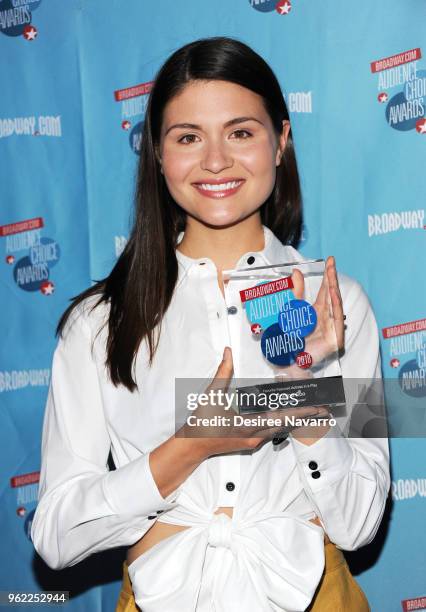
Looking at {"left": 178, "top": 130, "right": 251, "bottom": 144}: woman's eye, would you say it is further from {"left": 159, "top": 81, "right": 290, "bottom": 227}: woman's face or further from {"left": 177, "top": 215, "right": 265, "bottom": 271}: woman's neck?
{"left": 177, "top": 215, "right": 265, "bottom": 271}: woman's neck

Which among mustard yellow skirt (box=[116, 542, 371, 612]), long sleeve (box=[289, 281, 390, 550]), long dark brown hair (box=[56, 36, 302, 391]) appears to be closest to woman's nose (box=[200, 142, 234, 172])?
long dark brown hair (box=[56, 36, 302, 391])

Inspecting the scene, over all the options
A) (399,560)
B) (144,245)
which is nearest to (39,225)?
(144,245)

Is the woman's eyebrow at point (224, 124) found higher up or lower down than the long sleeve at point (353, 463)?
higher up

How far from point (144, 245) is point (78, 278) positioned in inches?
21.9

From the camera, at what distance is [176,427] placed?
4.99ft

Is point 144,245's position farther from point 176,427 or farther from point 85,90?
point 85,90

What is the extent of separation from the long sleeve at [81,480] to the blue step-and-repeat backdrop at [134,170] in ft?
1.99

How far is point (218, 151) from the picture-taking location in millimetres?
1516

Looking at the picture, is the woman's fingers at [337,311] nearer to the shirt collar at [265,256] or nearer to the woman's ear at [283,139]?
the shirt collar at [265,256]

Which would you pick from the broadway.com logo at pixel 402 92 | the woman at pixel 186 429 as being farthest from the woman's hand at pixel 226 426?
the broadway.com logo at pixel 402 92

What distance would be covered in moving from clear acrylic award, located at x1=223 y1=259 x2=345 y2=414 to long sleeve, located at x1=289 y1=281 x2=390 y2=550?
124 millimetres

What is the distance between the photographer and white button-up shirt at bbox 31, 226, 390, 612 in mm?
1403

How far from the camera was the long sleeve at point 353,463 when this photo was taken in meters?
1.38

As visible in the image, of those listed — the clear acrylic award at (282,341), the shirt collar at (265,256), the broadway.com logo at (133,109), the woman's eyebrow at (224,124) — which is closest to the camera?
the clear acrylic award at (282,341)
